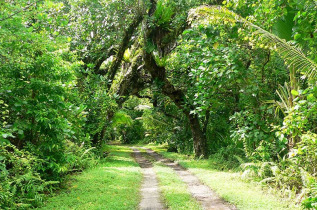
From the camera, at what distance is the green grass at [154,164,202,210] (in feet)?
18.9

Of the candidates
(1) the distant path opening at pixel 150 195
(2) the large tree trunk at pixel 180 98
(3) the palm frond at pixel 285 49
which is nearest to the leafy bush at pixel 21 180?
(1) the distant path opening at pixel 150 195

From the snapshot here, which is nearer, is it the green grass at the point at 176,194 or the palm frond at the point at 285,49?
the palm frond at the point at 285,49

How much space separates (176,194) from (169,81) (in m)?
7.66

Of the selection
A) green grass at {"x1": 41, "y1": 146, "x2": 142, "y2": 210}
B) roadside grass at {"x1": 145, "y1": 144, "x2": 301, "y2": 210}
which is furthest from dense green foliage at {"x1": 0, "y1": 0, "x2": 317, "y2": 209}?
green grass at {"x1": 41, "y1": 146, "x2": 142, "y2": 210}

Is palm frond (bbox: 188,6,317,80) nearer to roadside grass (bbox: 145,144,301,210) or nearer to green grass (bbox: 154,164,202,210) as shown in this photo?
roadside grass (bbox: 145,144,301,210)

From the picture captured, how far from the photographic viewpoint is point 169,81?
13.4 metres

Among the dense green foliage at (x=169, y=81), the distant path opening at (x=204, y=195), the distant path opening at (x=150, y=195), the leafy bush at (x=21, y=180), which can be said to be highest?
the dense green foliage at (x=169, y=81)

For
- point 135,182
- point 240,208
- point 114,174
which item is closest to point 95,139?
point 114,174

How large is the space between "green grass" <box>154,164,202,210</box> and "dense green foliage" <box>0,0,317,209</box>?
214 cm

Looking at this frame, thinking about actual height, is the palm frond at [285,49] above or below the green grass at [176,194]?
above

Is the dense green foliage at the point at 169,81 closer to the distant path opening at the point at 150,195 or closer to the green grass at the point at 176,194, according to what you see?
the green grass at the point at 176,194

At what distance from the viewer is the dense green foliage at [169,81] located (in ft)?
18.2

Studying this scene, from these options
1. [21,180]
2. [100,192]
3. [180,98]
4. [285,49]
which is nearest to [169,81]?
[180,98]

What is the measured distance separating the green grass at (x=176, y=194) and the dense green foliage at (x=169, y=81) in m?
2.14
